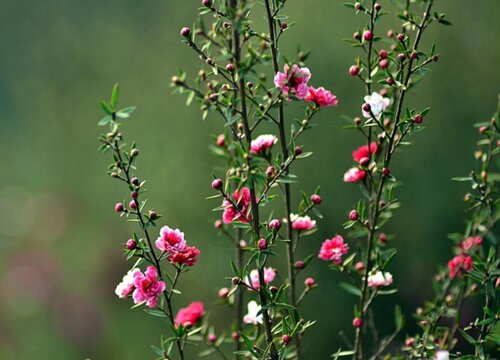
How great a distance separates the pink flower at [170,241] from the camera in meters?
0.95

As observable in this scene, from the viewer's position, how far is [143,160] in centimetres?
244

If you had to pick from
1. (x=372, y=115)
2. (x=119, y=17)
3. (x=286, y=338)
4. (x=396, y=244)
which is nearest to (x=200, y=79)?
(x=372, y=115)

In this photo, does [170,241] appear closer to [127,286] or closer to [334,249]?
[127,286]

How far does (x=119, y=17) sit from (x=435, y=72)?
1.22m

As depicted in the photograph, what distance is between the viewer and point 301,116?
7.29 ft

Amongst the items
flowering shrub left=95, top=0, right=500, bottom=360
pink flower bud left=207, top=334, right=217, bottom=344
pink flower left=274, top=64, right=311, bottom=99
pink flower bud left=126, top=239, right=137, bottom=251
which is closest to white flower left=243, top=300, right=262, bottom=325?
flowering shrub left=95, top=0, right=500, bottom=360

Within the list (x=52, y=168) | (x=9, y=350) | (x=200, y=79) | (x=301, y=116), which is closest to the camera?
(x=200, y=79)

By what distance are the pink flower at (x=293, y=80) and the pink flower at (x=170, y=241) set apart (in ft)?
0.84

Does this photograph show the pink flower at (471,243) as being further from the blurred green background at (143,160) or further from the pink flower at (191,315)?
the blurred green background at (143,160)

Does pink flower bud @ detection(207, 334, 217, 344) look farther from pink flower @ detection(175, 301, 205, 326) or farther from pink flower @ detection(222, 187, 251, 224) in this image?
pink flower @ detection(222, 187, 251, 224)

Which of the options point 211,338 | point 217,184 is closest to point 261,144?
point 217,184

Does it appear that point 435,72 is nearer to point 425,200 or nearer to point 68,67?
point 425,200

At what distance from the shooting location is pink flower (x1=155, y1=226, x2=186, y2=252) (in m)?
0.95

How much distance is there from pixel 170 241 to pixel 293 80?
290mm
